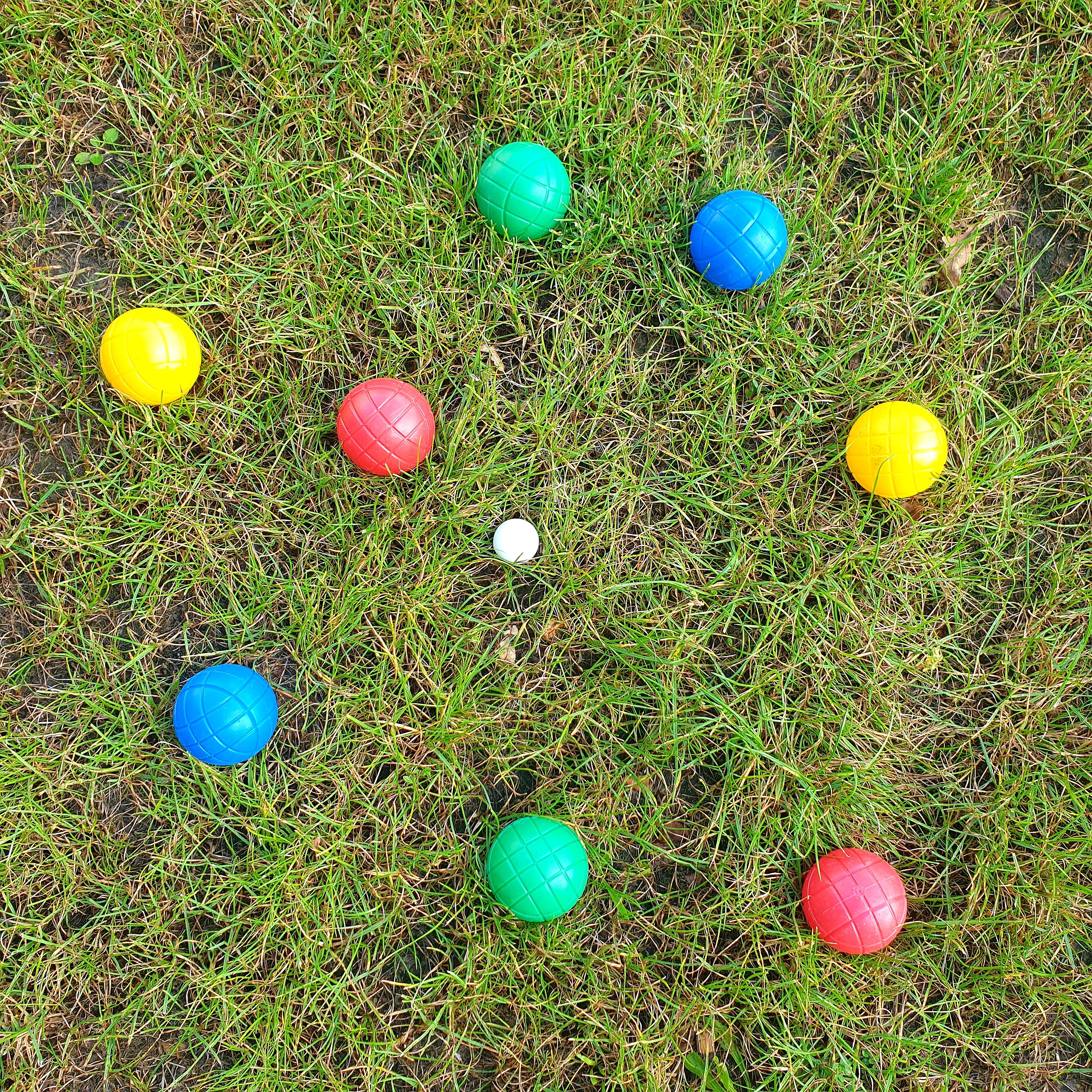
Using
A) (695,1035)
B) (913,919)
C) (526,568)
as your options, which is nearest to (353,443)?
(526,568)

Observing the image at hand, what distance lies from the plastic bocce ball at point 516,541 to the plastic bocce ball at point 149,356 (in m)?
0.91

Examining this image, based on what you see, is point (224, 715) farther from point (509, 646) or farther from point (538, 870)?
point (538, 870)

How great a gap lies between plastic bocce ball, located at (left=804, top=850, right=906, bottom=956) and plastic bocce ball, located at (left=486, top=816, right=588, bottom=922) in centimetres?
60

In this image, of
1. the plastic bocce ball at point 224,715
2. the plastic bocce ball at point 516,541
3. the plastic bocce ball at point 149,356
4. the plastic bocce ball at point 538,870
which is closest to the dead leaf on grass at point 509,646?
the plastic bocce ball at point 516,541

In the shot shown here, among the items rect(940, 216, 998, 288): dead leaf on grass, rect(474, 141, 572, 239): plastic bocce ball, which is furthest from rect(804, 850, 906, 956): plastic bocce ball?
rect(474, 141, 572, 239): plastic bocce ball

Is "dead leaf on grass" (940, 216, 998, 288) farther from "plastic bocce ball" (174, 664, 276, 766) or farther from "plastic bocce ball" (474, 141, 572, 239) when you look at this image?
"plastic bocce ball" (174, 664, 276, 766)

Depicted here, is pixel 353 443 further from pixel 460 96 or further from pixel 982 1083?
pixel 982 1083

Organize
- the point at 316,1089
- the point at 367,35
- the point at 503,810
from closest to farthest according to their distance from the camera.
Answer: the point at 316,1089 < the point at 503,810 < the point at 367,35

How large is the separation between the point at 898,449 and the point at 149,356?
76.4 inches

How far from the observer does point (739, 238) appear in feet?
7.49

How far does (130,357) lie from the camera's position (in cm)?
218

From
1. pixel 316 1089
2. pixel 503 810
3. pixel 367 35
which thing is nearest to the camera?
pixel 316 1089

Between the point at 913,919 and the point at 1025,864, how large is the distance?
348mm

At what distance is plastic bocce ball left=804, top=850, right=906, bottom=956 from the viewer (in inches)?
Result: 83.5
